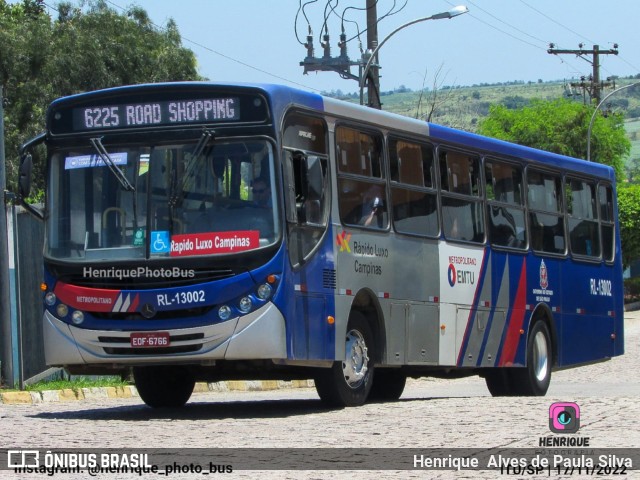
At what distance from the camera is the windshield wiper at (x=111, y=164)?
41.2 ft

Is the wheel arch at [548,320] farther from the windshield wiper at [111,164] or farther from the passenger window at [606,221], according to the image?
the windshield wiper at [111,164]

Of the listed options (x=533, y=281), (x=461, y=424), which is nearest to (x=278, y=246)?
(x=461, y=424)

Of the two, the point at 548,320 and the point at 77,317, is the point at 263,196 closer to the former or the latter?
the point at 77,317

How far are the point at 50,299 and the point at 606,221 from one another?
1007 centimetres

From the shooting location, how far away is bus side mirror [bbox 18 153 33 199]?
42.3ft

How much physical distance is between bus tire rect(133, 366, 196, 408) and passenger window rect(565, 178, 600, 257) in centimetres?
690

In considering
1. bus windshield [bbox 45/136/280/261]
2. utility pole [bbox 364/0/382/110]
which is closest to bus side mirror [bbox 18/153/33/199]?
bus windshield [bbox 45/136/280/261]

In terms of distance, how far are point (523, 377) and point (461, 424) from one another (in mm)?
6579

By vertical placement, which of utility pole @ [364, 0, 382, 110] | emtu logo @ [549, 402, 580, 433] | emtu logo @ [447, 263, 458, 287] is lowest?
emtu logo @ [549, 402, 580, 433]

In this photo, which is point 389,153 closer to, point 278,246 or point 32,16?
point 278,246

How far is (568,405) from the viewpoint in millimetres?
11961

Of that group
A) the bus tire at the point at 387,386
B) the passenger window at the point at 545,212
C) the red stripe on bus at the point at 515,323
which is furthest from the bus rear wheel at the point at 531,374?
the bus tire at the point at 387,386

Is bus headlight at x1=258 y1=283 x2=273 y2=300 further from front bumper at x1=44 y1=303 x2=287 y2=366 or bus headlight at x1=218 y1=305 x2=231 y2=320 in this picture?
bus headlight at x1=218 y1=305 x2=231 y2=320

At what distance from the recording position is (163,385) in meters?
14.2
